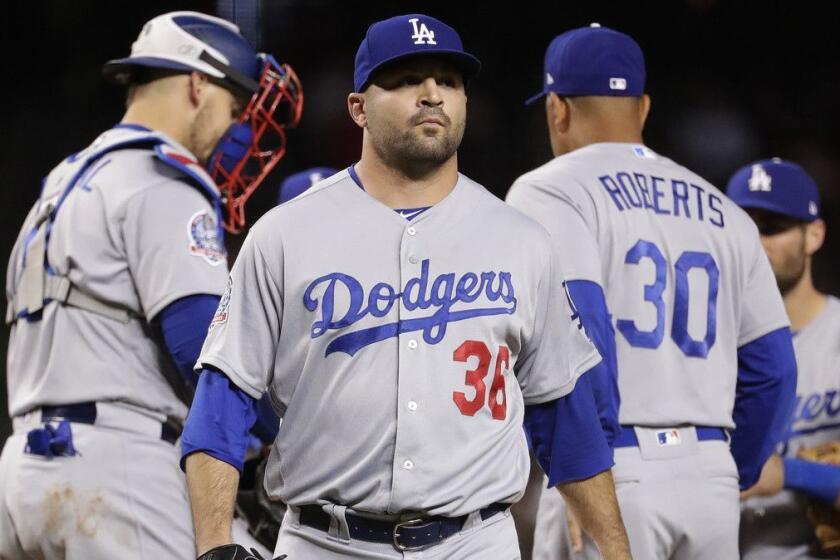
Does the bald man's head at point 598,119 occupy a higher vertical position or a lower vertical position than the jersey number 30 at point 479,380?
higher

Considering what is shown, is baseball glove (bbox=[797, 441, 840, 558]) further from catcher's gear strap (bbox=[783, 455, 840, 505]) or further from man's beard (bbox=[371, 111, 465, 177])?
man's beard (bbox=[371, 111, 465, 177])

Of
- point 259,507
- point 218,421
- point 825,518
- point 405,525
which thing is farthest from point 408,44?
point 825,518

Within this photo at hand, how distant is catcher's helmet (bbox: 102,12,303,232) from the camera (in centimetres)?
372

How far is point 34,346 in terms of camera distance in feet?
11.1

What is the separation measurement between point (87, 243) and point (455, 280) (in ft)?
3.90

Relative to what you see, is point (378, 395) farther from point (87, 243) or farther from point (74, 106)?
point (74, 106)

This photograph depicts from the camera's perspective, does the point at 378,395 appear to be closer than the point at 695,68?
Yes

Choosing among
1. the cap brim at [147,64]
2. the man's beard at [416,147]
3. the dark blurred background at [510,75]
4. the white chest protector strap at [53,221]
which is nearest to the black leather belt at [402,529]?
the man's beard at [416,147]

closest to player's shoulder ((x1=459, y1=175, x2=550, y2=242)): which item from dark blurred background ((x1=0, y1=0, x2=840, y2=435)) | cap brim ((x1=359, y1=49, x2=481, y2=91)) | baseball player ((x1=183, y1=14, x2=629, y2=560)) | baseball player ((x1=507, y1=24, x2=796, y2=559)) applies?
baseball player ((x1=183, y1=14, x2=629, y2=560))

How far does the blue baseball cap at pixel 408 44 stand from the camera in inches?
102

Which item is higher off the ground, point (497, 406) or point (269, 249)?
point (269, 249)

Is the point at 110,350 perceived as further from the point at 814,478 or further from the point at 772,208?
the point at 772,208

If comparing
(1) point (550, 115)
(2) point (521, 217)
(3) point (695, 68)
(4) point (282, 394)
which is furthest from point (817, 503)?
(3) point (695, 68)

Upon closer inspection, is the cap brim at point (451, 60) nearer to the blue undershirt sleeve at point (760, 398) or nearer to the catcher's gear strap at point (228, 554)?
the catcher's gear strap at point (228, 554)
